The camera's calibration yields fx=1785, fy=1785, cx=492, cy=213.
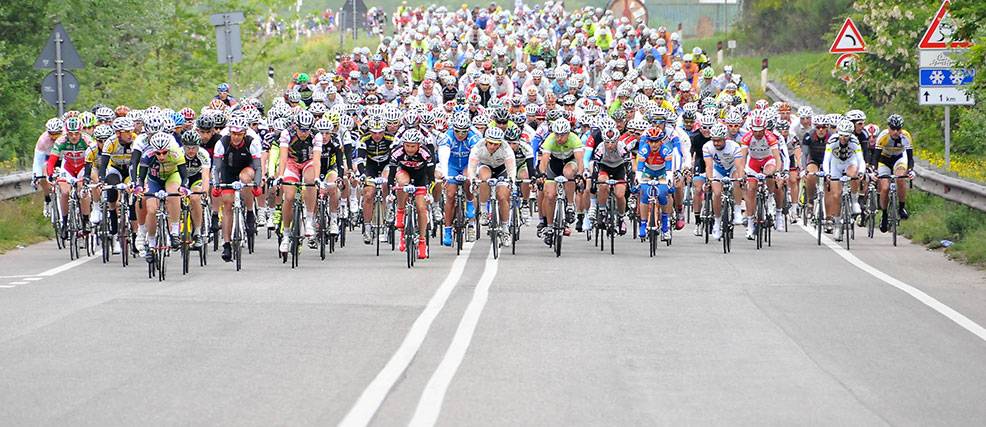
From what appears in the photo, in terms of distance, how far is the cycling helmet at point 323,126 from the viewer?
70.3 feet

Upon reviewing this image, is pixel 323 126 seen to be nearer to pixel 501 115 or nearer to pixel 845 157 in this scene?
pixel 501 115

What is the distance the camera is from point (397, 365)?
38.1 ft

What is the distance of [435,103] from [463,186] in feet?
43.0

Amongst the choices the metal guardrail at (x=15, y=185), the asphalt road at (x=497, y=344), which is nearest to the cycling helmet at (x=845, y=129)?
the asphalt road at (x=497, y=344)

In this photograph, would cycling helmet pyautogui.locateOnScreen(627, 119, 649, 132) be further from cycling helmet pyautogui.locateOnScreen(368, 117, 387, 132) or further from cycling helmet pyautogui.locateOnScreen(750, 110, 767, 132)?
cycling helmet pyautogui.locateOnScreen(368, 117, 387, 132)

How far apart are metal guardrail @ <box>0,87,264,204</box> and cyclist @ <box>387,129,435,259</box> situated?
285 inches

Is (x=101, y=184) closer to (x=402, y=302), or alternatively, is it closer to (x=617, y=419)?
(x=402, y=302)

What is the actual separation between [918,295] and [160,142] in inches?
312

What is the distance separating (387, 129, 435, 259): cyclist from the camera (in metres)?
20.7

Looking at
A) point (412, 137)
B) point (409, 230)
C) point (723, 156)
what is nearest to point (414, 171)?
point (412, 137)

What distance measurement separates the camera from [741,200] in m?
23.5

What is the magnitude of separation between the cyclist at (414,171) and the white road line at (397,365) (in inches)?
124

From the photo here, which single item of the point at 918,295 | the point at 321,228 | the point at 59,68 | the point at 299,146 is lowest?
the point at 918,295

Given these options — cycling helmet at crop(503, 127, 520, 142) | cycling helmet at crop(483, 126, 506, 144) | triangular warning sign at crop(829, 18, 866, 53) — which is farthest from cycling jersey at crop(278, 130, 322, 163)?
triangular warning sign at crop(829, 18, 866, 53)
